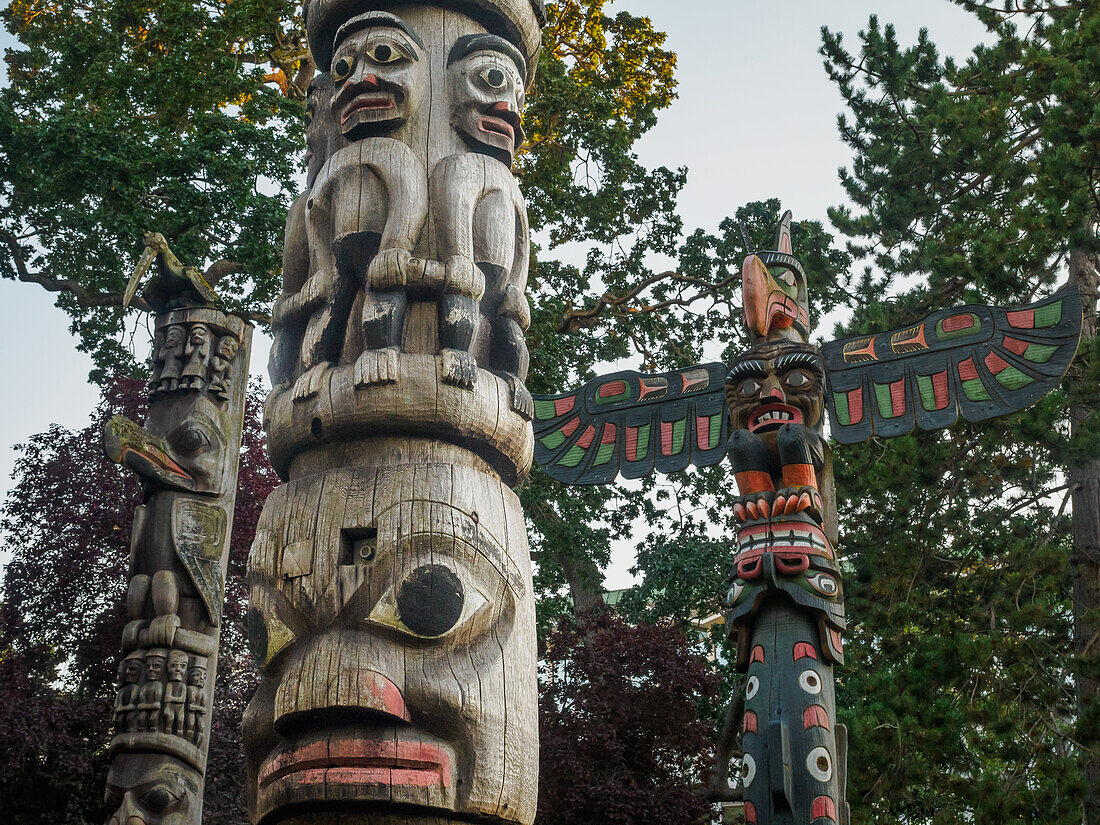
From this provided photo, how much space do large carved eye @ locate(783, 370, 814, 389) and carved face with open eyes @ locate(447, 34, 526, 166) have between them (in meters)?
2.72

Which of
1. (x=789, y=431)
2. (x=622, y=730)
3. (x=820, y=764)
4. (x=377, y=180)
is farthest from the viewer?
(x=622, y=730)

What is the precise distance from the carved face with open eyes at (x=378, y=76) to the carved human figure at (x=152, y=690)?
3.03 meters

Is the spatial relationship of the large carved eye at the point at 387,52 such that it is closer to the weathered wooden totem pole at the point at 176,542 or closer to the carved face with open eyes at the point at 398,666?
the carved face with open eyes at the point at 398,666

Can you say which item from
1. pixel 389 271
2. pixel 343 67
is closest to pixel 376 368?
pixel 389 271

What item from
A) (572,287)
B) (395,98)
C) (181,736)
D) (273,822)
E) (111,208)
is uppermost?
(572,287)

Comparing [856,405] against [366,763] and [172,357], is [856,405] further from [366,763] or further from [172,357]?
[366,763]

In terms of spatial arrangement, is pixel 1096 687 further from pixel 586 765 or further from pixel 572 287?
pixel 572 287

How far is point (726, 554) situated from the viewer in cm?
1262

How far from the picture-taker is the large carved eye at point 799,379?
21.5ft

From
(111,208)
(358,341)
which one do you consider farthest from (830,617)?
(111,208)

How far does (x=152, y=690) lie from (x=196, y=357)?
6.22ft

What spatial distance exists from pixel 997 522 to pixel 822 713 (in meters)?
5.12

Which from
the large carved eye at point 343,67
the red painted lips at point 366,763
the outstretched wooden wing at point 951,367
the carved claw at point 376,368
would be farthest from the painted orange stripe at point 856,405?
the red painted lips at point 366,763

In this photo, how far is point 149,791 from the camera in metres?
5.46
